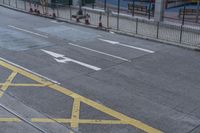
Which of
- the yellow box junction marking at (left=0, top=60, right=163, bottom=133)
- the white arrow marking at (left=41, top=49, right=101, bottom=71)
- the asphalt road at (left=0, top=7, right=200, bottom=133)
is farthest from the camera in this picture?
the white arrow marking at (left=41, top=49, right=101, bottom=71)

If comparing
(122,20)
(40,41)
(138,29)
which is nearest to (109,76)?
(40,41)

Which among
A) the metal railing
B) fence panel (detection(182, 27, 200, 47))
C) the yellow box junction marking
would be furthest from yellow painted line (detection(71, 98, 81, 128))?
fence panel (detection(182, 27, 200, 47))

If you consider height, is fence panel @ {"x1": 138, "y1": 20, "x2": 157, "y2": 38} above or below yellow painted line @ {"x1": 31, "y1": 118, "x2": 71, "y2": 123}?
above

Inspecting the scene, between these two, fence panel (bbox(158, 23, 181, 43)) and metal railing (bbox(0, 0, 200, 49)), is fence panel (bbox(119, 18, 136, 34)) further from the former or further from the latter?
fence panel (bbox(158, 23, 181, 43))

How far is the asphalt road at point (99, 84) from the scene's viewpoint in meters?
9.66

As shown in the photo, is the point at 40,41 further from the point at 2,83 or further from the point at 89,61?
the point at 2,83

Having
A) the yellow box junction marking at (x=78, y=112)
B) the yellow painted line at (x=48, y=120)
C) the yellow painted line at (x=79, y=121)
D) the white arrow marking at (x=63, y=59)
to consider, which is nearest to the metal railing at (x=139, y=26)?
the white arrow marking at (x=63, y=59)

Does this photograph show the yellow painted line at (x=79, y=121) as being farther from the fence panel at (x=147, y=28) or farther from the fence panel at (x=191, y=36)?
the fence panel at (x=147, y=28)

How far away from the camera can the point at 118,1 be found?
26.7m

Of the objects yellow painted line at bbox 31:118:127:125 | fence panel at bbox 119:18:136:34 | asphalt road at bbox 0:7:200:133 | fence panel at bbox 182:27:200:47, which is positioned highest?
fence panel at bbox 119:18:136:34

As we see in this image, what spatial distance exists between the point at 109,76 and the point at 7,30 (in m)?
10.6

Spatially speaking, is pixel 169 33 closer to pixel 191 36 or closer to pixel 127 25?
pixel 191 36

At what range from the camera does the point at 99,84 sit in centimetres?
1256

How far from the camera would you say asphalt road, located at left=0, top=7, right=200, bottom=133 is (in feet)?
31.7
